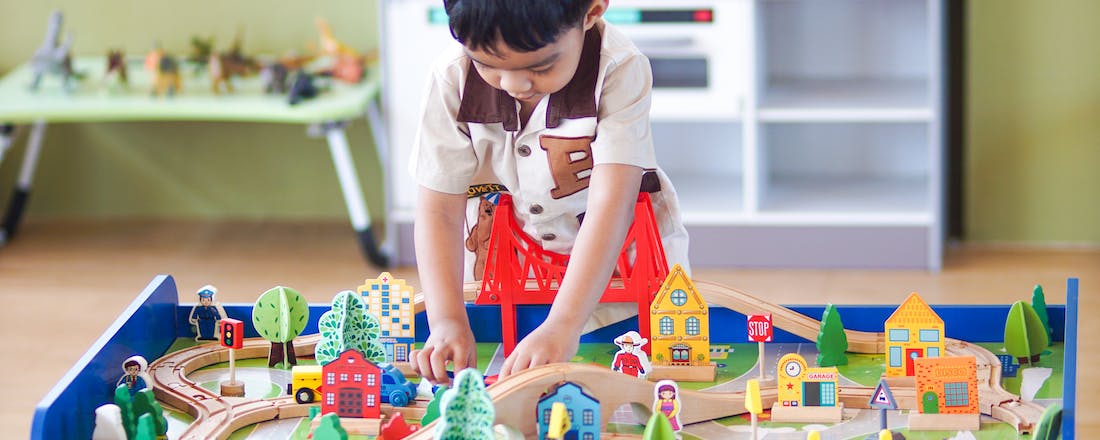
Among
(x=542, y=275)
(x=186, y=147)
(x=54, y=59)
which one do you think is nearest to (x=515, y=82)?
(x=542, y=275)

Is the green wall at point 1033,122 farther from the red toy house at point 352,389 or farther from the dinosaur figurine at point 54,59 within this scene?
the red toy house at point 352,389

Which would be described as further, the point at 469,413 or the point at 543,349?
the point at 543,349

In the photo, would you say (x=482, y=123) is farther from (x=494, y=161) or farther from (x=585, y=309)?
(x=585, y=309)

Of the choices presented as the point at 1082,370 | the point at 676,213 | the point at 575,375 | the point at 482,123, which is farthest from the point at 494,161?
the point at 1082,370

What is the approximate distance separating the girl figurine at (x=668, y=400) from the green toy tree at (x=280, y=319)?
345 millimetres

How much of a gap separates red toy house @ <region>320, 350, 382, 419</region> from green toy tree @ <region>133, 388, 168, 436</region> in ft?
0.40

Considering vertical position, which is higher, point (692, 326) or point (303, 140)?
point (303, 140)

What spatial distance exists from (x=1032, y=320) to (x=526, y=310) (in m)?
0.44

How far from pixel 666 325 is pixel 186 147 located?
2158 mm

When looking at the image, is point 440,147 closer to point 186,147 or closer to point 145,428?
point 145,428

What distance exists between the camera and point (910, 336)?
1.18 metres

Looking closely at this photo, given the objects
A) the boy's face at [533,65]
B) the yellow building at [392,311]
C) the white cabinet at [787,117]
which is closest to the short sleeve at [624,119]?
the boy's face at [533,65]

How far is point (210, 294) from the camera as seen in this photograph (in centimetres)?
130

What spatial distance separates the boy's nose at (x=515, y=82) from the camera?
111 cm
